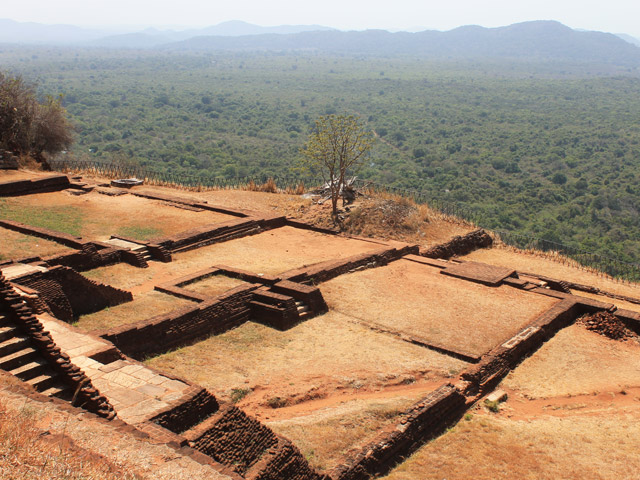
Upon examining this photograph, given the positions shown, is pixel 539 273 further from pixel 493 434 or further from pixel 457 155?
pixel 457 155

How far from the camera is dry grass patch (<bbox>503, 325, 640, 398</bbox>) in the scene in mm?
11148

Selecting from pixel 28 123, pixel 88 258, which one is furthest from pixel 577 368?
pixel 28 123

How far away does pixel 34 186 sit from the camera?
19.8m

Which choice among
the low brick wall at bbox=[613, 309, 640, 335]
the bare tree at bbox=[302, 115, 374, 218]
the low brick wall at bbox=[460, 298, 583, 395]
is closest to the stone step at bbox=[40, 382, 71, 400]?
the low brick wall at bbox=[460, 298, 583, 395]

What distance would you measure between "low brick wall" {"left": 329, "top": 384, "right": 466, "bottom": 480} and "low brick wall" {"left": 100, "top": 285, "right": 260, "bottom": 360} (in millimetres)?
4117

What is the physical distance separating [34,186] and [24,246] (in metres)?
6.97

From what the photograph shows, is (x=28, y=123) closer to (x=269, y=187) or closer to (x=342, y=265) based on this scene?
(x=269, y=187)

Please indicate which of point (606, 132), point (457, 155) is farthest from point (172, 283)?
point (606, 132)

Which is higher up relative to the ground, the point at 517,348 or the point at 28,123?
the point at 28,123

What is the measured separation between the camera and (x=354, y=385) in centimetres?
1018

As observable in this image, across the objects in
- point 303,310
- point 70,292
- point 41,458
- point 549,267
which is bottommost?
point 549,267

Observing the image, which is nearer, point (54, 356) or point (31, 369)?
point (31, 369)

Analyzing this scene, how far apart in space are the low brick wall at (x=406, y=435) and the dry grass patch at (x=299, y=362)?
3.04 feet

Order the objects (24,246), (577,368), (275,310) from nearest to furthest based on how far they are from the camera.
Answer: (577,368)
(275,310)
(24,246)
